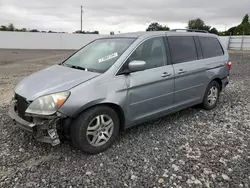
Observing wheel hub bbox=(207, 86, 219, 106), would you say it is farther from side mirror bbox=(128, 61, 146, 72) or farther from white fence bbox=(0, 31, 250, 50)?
white fence bbox=(0, 31, 250, 50)

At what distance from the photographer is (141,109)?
11.3ft

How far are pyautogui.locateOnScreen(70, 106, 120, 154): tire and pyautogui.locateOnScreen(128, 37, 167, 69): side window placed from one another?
929 mm

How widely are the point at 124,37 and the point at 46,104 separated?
1842mm

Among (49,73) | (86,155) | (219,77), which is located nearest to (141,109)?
(86,155)

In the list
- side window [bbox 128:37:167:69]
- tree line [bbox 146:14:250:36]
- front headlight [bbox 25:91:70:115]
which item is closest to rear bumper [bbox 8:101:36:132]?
front headlight [bbox 25:91:70:115]

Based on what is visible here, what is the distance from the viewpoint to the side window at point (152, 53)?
3.45m

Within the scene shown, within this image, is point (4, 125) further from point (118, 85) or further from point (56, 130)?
point (118, 85)

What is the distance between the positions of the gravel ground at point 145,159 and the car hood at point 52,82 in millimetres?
875

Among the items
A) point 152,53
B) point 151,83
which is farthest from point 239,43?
point 151,83

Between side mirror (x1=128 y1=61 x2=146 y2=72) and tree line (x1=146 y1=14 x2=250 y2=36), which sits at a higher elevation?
tree line (x1=146 y1=14 x2=250 y2=36)

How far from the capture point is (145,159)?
3.02m

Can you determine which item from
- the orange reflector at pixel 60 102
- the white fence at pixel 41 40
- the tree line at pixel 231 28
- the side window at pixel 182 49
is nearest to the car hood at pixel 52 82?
the orange reflector at pixel 60 102

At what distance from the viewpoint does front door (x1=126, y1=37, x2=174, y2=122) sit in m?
3.31

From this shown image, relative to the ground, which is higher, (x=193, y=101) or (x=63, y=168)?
(x=193, y=101)
